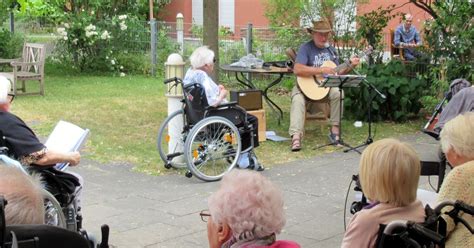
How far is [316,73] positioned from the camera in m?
8.27

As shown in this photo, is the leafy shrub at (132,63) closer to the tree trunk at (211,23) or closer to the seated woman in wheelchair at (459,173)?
the tree trunk at (211,23)

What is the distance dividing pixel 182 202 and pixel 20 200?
356cm

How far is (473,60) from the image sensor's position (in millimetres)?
8961

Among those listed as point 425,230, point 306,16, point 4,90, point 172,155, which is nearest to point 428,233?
point 425,230

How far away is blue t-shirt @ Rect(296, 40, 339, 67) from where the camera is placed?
8.41 metres

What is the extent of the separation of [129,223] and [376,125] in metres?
5.32

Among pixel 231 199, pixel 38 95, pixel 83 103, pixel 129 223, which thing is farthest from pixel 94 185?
pixel 38 95

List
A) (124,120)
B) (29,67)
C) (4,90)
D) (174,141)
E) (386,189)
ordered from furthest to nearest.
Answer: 1. (29,67)
2. (124,120)
3. (174,141)
4. (4,90)
5. (386,189)

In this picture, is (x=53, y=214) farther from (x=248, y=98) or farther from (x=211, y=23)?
(x=211, y=23)

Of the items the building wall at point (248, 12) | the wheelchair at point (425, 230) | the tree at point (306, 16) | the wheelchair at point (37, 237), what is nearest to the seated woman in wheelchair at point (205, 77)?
the wheelchair at point (425, 230)

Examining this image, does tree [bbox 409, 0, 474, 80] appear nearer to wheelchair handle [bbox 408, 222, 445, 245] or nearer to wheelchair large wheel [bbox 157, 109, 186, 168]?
wheelchair large wheel [bbox 157, 109, 186, 168]

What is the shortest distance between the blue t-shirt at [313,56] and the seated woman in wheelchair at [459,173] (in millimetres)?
5181

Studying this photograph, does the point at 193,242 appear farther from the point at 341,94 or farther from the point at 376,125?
the point at 376,125

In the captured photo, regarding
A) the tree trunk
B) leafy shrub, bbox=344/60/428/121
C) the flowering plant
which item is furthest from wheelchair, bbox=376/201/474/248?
the flowering plant
